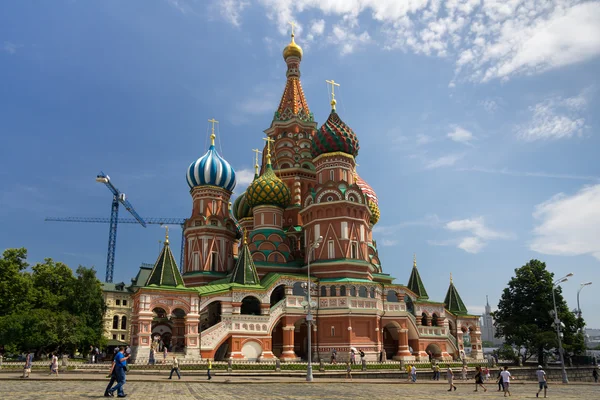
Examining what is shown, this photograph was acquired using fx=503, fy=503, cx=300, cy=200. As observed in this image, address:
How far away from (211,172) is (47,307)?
1805 centimetres

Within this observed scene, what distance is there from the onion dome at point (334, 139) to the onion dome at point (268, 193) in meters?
4.20

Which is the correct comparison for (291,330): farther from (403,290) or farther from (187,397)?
(187,397)

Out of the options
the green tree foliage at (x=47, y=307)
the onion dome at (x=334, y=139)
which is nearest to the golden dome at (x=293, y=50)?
the onion dome at (x=334, y=139)

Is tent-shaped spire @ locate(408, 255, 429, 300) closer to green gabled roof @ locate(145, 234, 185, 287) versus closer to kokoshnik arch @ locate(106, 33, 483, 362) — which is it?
kokoshnik arch @ locate(106, 33, 483, 362)

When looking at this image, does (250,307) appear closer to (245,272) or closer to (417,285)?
(245,272)

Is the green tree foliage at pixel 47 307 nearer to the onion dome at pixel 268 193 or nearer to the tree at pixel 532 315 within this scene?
the onion dome at pixel 268 193

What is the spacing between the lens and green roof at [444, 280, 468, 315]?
4662cm

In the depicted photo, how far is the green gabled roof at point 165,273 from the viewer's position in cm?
3422

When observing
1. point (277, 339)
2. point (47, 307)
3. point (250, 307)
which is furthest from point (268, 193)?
point (47, 307)

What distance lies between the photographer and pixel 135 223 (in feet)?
419

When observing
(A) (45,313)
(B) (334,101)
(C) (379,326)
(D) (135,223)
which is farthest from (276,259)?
(D) (135,223)

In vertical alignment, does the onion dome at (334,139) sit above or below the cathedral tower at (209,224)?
above

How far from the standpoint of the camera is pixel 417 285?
151 ft

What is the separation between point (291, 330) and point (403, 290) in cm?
1041
